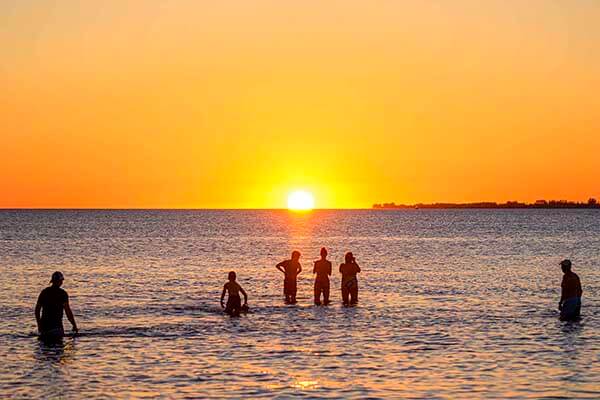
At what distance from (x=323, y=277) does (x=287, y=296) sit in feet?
5.40

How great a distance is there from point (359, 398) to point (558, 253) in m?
66.5

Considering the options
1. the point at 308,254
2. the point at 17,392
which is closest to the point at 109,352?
the point at 17,392

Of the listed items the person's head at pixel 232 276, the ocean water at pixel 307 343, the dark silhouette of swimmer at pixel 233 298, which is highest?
the person's head at pixel 232 276

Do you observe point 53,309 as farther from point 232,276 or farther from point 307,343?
point 232,276

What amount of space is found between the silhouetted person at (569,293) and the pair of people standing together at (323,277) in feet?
24.9

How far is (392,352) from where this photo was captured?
75.4 ft

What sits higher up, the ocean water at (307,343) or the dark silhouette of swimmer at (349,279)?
the dark silhouette of swimmer at (349,279)

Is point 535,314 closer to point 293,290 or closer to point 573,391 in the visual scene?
point 293,290

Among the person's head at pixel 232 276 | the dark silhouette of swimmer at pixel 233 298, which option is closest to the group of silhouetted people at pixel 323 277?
the dark silhouette of swimmer at pixel 233 298

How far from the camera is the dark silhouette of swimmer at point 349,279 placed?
1319 inches

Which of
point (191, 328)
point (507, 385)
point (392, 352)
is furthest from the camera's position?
point (191, 328)

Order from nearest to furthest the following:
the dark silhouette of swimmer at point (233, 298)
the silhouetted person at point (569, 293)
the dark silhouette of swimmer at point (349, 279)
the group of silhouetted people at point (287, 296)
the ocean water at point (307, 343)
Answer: the ocean water at point (307, 343)
the group of silhouetted people at point (287, 296)
the silhouetted person at point (569, 293)
the dark silhouette of swimmer at point (233, 298)
the dark silhouette of swimmer at point (349, 279)

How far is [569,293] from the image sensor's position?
28188 millimetres

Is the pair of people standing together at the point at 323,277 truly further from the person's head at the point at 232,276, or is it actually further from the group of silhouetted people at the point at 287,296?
the person's head at the point at 232,276
